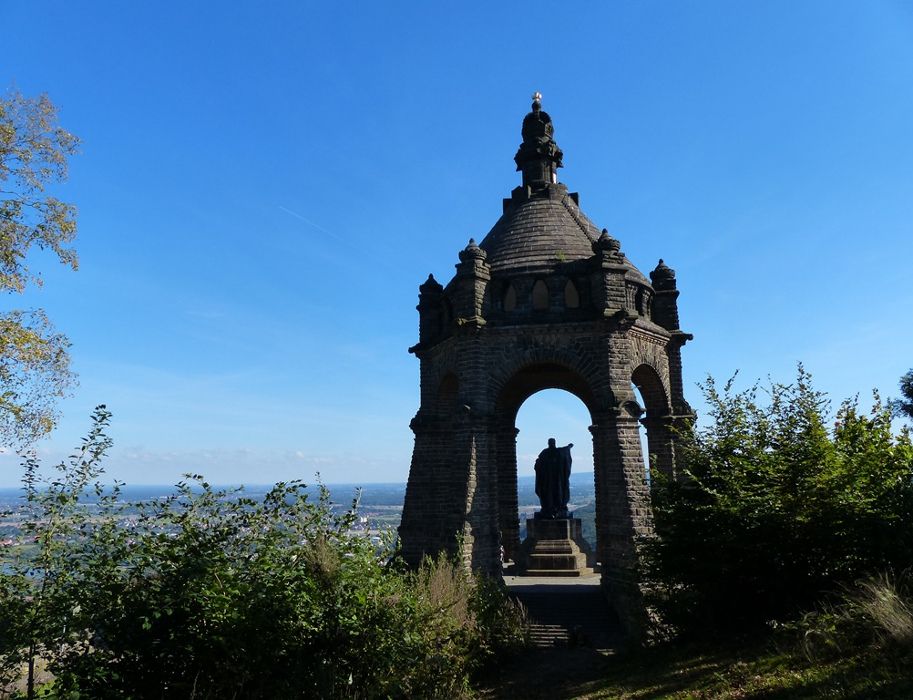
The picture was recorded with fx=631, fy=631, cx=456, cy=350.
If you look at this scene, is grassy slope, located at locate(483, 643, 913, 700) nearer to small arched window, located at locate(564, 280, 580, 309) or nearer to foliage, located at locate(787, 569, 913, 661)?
foliage, located at locate(787, 569, 913, 661)

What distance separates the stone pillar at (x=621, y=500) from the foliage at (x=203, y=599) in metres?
6.87

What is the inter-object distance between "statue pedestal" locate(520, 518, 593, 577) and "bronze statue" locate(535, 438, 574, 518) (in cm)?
39

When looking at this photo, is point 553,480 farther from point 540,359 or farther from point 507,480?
point 540,359

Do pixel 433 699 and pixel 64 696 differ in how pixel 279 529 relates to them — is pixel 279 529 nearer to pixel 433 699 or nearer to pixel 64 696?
pixel 64 696

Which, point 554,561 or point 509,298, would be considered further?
point 554,561

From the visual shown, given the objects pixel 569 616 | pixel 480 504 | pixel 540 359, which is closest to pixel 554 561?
pixel 569 616

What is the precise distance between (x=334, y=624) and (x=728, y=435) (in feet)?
23.4

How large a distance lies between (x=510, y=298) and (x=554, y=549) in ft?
23.3

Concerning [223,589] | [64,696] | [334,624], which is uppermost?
[223,589]

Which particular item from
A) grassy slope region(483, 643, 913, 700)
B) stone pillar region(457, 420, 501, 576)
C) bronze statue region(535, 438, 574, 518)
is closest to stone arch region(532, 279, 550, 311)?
stone pillar region(457, 420, 501, 576)

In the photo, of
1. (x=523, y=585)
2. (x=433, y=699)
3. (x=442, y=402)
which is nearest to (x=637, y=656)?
(x=433, y=699)

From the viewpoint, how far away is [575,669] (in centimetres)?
1173

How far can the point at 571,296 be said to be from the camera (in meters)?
16.1

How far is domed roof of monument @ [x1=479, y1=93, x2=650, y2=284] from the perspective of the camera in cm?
1661
